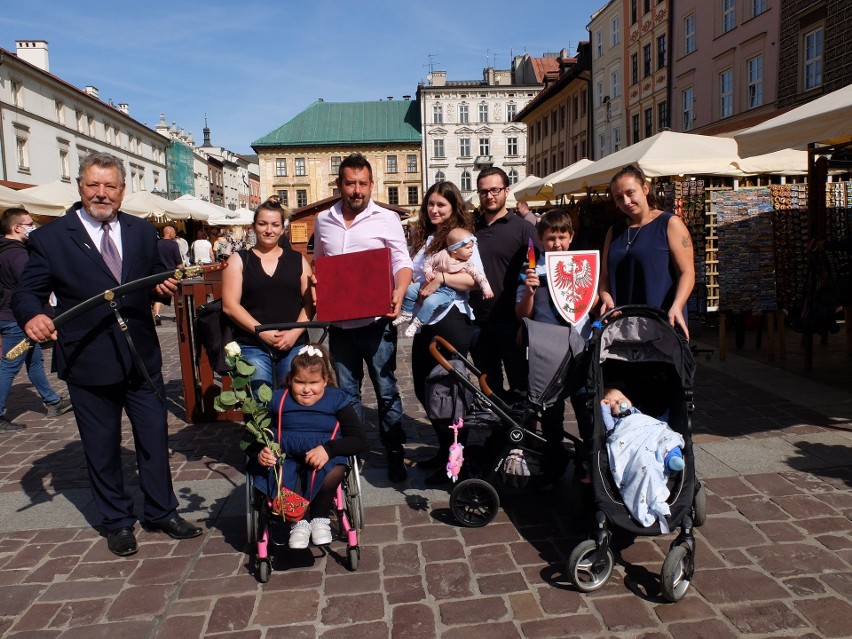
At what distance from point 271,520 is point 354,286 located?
1.41m

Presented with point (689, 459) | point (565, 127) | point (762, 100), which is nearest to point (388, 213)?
point (689, 459)

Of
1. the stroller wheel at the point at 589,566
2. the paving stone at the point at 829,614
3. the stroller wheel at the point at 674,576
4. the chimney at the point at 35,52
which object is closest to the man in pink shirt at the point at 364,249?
the stroller wheel at the point at 589,566

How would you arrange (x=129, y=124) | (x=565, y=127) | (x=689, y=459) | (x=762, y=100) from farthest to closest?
(x=129, y=124) → (x=565, y=127) → (x=762, y=100) → (x=689, y=459)

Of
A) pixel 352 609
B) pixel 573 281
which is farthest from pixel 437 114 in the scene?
pixel 352 609

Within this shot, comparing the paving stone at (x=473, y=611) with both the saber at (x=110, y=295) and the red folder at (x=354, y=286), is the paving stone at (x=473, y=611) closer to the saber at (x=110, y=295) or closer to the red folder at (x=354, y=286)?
the red folder at (x=354, y=286)

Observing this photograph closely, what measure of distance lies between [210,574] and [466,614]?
134 cm

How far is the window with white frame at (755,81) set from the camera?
22.1 metres

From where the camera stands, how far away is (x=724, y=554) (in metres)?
3.45

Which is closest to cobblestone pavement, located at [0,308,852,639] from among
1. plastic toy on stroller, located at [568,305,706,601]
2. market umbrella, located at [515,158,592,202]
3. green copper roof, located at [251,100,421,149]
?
plastic toy on stroller, located at [568,305,706,601]

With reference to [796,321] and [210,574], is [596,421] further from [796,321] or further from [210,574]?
Result: [796,321]

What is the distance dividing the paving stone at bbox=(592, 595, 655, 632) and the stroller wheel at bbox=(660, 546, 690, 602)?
127 mm

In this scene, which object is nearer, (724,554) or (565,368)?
(724,554)

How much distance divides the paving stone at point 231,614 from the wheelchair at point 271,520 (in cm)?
17

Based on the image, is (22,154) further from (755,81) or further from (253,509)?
(253,509)
